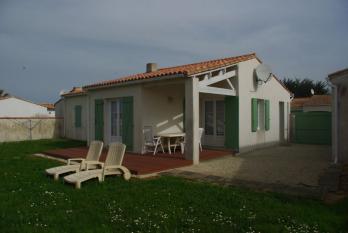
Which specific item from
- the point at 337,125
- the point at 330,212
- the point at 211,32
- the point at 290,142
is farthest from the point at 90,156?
the point at 290,142

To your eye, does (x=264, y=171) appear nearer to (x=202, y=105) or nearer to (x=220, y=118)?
(x=220, y=118)

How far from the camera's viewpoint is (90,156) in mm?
8992

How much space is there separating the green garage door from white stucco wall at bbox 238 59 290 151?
97.5 inches

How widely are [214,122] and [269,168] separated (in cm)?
456

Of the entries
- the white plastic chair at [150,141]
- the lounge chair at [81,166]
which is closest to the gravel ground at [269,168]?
the white plastic chair at [150,141]

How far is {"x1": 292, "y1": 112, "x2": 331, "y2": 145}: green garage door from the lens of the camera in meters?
17.5

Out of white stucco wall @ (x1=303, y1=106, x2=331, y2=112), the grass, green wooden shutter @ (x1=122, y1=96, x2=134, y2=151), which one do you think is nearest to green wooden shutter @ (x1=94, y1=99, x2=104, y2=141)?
green wooden shutter @ (x1=122, y1=96, x2=134, y2=151)

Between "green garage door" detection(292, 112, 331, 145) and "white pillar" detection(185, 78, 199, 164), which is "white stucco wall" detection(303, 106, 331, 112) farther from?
"white pillar" detection(185, 78, 199, 164)

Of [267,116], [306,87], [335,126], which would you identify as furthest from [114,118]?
[306,87]

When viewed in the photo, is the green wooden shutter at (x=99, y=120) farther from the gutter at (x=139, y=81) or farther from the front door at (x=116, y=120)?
the gutter at (x=139, y=81)

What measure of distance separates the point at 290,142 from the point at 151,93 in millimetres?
9680

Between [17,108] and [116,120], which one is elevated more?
[17,108]

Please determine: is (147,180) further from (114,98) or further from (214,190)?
(114,98)

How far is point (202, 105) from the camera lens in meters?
14.1
